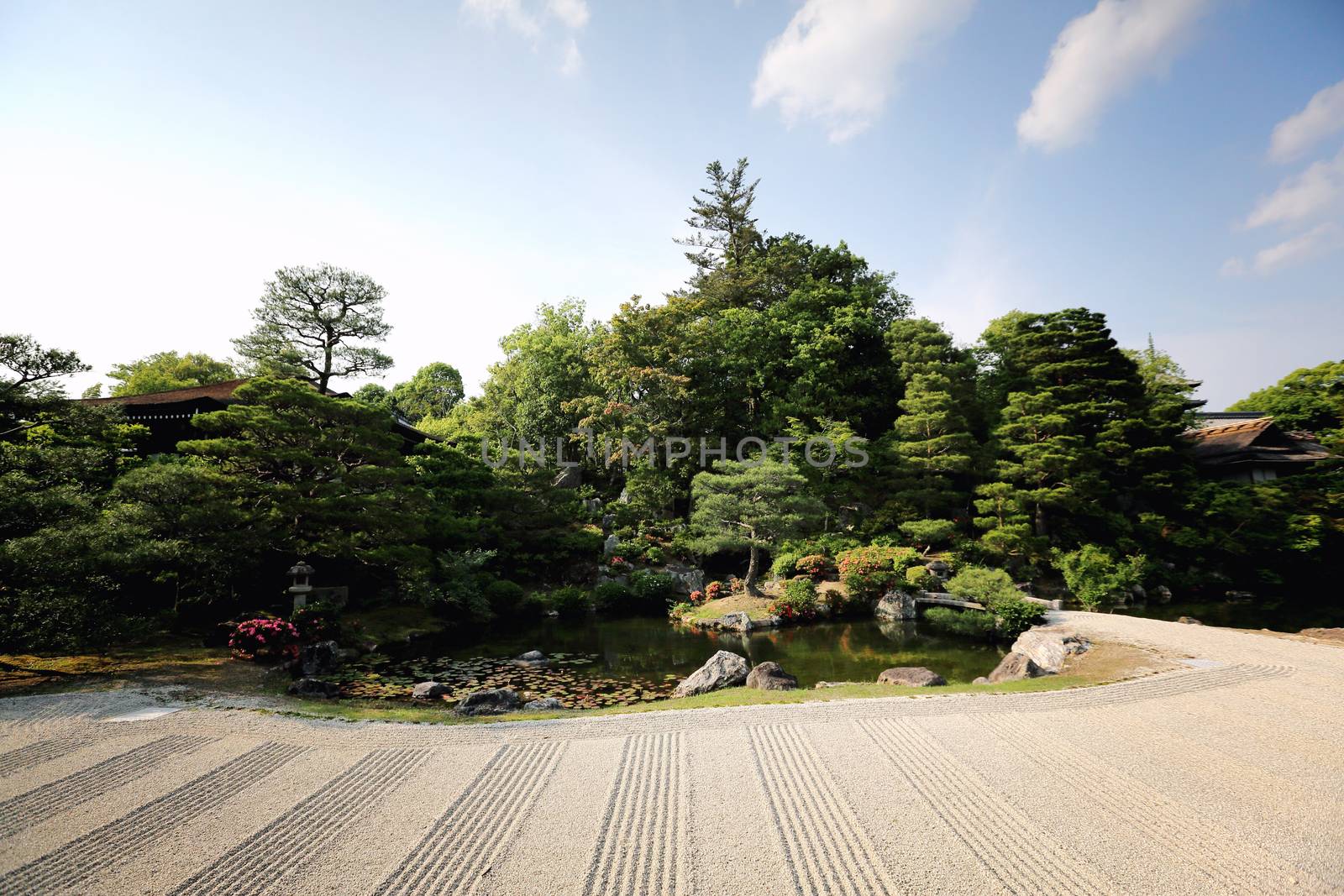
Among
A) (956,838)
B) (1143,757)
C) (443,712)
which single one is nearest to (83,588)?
(443,712)

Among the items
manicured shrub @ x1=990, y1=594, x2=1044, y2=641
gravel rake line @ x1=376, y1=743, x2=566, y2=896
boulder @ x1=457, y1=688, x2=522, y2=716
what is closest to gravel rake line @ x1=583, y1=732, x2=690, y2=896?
gravel rake line @ x1=376, y1=743, x2=566, y2=896

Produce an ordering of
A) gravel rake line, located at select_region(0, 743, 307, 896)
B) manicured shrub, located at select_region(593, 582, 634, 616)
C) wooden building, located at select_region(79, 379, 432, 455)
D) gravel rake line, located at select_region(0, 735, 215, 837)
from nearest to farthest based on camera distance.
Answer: gravel rake line, located at select_region(0, 743, 307, 896), gravel rake line, located at select_region(0, 735, 215, 837), wooden building, located at select_region(79, 379, 432, 455), manicured shrub, located at select_region(593, 582, 634, 616)

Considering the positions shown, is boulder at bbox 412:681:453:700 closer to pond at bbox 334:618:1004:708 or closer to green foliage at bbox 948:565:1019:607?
pond at bbox 334:618:1004:708

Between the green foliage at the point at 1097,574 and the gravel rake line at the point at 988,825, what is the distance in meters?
12.0

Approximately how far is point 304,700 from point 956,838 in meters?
7.78

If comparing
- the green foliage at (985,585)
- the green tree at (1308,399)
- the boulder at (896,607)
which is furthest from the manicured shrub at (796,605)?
the green tree at (1308,399)

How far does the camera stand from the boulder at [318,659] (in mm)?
8820

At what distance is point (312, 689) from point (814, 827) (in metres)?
7.29

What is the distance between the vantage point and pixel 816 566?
1559 cm

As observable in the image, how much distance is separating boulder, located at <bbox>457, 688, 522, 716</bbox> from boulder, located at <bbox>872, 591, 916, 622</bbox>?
10.0 m

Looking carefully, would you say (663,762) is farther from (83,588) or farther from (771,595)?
(771,595)

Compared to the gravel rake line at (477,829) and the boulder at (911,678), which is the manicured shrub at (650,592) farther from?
the gravel rake line at (477,829)

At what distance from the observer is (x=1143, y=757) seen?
473 cm

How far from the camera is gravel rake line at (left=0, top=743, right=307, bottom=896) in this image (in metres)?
3.22
